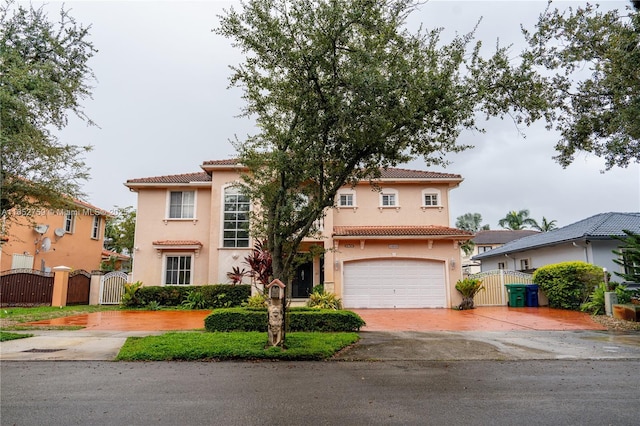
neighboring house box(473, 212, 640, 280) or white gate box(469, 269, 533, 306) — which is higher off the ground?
neighboring house box(473, 212, 640, 280)

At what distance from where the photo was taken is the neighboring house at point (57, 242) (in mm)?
21281

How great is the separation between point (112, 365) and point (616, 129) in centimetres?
1252

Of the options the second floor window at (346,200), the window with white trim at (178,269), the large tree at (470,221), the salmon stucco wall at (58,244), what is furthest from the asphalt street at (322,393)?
the large tree at (470,221)

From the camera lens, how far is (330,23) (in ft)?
25.5

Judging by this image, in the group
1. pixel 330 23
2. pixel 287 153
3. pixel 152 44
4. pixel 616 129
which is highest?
pixel 152 44

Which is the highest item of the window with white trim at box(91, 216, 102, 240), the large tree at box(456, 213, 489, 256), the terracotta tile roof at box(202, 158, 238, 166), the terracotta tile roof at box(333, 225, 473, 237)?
the large tree at box(456, 213, 489, 256)

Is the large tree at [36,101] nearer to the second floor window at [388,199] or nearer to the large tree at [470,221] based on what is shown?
the second floor window at [388,199]

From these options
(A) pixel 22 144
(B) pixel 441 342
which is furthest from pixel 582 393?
(A) pixel 22 144

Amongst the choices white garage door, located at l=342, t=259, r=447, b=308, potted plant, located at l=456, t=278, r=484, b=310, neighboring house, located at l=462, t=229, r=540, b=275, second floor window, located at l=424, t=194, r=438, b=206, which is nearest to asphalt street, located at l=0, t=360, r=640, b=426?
potted plant, located at l=456, t=278, r=484, b=310

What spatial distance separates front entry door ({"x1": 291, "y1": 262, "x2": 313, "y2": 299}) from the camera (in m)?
20.1

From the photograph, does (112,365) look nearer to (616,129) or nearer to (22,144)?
(22,144)

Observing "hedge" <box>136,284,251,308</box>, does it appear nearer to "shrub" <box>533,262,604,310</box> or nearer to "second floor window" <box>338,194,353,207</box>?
"second floor window" <box>338,194,353,207</box>

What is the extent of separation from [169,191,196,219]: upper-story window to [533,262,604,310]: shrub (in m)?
17.4

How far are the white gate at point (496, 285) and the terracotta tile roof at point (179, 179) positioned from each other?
14543 mm
